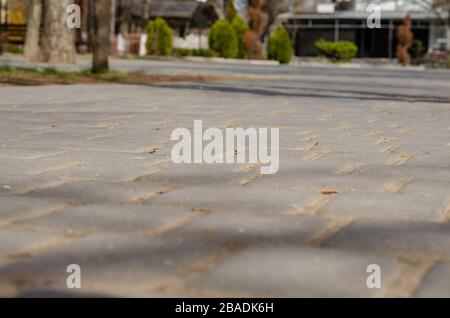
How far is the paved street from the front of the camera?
96.3 inches

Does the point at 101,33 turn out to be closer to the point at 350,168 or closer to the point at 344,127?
the point at 344,127

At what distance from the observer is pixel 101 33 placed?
52.7 feet

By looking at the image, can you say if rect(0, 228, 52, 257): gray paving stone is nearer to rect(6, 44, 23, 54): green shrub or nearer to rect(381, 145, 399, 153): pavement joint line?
rect(381, 145, 399, 153): pavement joint line

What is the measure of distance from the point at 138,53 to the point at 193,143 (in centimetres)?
4025

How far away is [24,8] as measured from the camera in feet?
178

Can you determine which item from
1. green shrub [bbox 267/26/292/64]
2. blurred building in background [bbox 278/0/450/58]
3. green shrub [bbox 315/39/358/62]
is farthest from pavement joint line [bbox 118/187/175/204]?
blurred building in background [bbox 278/0/450/58]

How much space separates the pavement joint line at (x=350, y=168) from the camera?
4656 mm

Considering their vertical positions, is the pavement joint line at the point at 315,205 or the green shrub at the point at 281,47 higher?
the green shrub at the point at 281,47

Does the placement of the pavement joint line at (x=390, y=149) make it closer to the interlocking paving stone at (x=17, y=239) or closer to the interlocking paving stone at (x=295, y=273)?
the interlocking paving stone at (x=295, y=273)

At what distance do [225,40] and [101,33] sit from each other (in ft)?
79.4

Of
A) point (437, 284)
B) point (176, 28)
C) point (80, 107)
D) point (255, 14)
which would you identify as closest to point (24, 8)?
point (176, 28)

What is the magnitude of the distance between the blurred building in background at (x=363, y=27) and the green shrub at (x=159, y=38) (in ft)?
32.3

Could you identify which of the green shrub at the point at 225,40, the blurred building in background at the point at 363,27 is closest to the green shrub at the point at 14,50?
the green shrub at the point at 225,40

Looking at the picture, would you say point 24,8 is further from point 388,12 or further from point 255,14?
point 388,12
